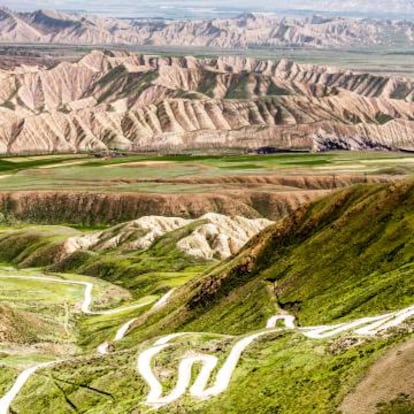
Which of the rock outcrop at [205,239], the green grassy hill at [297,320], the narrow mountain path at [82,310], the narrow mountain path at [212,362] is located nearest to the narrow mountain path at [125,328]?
A: the narrow mountain path at [82,310]

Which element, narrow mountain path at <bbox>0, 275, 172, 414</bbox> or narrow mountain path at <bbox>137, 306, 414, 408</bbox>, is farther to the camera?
narrow mountain path at <bbox>0, 275, 172, 414</bbox>

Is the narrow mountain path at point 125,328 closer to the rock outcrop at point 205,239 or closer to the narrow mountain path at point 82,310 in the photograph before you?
the narrow mountain path at point 82,310

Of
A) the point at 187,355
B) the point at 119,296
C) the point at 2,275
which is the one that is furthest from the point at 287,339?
the point at 2,275

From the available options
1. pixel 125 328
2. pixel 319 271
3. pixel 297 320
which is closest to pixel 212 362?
pixel 297 320

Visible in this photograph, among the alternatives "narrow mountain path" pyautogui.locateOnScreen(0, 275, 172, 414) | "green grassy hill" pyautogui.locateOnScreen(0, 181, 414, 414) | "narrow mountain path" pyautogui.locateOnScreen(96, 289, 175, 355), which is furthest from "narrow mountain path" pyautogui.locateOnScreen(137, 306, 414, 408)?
"narrow mountain path" pyautogui.locateOnScreen(96, 289, 175, 355)

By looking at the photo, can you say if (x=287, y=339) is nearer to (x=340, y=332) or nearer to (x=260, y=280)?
(x=340, y=332)

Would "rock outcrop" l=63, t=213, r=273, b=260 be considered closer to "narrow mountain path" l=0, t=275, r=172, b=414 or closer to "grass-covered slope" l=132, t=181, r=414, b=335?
"narrow mountain path" l=0, t=275, r=172, b=414

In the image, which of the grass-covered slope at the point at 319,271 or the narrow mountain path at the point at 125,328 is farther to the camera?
the narrow mountain path at the point at 125,328
